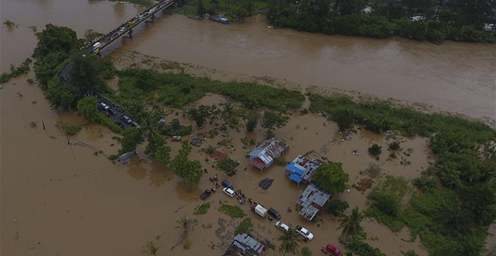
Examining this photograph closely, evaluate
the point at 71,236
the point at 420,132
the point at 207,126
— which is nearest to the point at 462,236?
the point at 420,132

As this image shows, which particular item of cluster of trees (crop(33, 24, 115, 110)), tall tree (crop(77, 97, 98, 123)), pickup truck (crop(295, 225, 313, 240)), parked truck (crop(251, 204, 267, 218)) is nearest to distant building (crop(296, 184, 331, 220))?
pickup truck (crop(295, 225, 313, 240))

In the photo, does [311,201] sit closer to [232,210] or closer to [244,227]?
[244,227]

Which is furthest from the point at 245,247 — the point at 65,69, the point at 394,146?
the point at 65,69

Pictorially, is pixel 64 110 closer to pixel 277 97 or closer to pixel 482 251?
pixel 277 97

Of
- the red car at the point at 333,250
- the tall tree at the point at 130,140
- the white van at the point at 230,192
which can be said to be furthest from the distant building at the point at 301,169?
the tall tree at the point at 130,140

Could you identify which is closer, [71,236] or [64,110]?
[71,236]

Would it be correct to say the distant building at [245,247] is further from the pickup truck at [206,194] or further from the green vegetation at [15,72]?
the green vegetation at [15,72]
